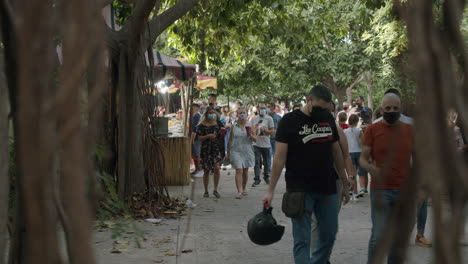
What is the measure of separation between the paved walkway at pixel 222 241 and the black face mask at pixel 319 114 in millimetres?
1293

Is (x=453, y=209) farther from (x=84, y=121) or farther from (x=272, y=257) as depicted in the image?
(x=272, y=257)

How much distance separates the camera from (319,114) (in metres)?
5.96

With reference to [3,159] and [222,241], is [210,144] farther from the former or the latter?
[3,159]

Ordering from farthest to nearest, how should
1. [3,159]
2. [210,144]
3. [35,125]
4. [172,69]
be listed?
[172,69] → [210,144] → [3,159] → [35,125]

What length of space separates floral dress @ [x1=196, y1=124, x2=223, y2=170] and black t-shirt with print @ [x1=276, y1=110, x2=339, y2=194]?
7175mm

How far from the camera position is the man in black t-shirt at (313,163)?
5.80 m

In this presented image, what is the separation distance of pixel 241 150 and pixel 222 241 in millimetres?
5275

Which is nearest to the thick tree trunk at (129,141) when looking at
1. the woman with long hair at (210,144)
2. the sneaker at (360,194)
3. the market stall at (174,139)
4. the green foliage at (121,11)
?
the woman with long hair at (210,144)

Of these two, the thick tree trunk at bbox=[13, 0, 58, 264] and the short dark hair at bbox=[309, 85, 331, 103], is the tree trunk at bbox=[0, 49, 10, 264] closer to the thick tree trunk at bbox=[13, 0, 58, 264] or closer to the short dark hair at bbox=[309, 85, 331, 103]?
the thick tree trunk at bbox=[13, 0, 58, 264]

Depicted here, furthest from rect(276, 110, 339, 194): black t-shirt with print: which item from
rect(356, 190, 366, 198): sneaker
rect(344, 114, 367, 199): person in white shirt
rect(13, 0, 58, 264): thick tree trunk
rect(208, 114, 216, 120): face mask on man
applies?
rect(208, 114, 216, 120): face mask on man

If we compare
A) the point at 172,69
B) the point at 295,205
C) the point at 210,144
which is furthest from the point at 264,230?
the point at 172,69

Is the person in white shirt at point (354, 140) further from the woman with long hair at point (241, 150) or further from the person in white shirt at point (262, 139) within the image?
the person in white shirt at point (262, 139)

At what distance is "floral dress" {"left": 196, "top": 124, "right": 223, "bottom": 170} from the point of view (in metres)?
13.1

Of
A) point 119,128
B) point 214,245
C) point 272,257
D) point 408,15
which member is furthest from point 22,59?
point 119,128
